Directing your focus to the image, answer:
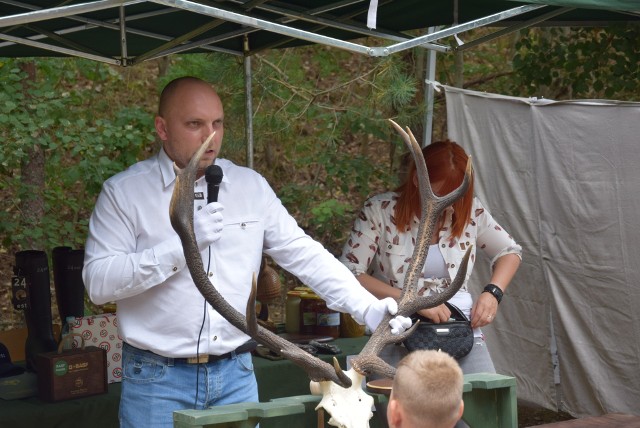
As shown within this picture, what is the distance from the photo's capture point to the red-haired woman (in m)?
3.71

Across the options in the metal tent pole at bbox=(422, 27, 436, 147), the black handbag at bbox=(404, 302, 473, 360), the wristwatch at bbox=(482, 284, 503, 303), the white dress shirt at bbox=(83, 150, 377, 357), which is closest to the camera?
the white dress shirt at bbox=(83, 150, 377, 357)

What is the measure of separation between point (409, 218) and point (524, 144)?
1610 mm

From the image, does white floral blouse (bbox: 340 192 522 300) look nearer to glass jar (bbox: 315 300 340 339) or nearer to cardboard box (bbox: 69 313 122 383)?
glass jar (bbox: 315 300 340 339)

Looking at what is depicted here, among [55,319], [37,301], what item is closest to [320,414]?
[37,301]

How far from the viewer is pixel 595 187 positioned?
4.81 metres

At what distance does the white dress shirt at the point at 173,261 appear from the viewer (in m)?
2.81

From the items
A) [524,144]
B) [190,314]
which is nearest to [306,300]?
[524,144]

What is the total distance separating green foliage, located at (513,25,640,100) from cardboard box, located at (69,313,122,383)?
12.5ft

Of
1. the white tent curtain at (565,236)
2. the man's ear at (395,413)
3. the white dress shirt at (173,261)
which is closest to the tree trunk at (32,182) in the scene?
the white tent curtain at (565,236)

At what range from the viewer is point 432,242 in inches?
147

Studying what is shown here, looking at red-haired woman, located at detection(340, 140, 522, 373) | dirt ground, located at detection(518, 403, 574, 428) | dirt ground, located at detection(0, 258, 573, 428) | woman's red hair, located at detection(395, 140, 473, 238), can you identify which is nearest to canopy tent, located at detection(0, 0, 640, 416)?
woman's red hair, located at detection(395, 140, 473, 238)

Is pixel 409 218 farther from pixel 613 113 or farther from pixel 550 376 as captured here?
pixel 550 376

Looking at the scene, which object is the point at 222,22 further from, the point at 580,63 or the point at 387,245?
the point at 580,63

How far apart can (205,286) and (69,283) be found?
1.79 meters
